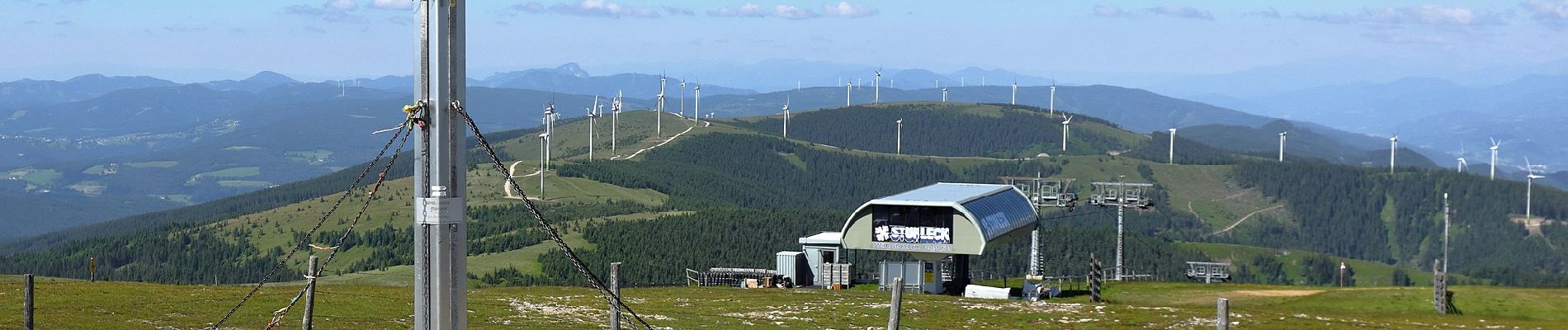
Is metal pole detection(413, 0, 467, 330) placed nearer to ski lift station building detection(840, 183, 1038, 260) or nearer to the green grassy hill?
the green grassy hill

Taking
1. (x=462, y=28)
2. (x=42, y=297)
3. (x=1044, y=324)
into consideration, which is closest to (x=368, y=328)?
(x=42, y=297)

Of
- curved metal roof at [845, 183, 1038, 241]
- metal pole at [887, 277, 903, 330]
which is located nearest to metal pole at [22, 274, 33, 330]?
metal pole at [887, 277, 903, 330]

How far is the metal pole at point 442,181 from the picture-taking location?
25688 millimetres

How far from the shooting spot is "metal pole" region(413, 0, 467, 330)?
25688 mm

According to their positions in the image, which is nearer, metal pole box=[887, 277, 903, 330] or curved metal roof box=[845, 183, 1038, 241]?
metal pole box=[887, 277, 903, 330]

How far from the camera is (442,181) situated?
85.5 ft

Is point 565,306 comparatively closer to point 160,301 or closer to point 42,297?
point 160,301

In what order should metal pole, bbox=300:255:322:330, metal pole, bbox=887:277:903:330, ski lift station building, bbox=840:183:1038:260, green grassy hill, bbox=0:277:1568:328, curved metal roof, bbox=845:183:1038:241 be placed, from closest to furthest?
metal pole, bbox=300:255:322:330, metal pole, bbox=887:277:903:330, green grassy hill, bbox=0:277:1568:328, ski lift station building, bbox=840:183:1038:260, curved metal roof, bbox=845:183:1038:241

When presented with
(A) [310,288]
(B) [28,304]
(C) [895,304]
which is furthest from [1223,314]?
(B) [28,304]

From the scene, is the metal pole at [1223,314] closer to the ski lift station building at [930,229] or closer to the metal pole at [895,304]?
the metal pole at [895,304]

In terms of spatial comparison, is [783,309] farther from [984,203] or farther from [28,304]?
[28,304]

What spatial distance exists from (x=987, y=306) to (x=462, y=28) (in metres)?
56.1

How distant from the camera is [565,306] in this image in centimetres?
7462

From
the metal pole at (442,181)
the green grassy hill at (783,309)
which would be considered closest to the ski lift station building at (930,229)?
the green grassy hill at (783,309)
